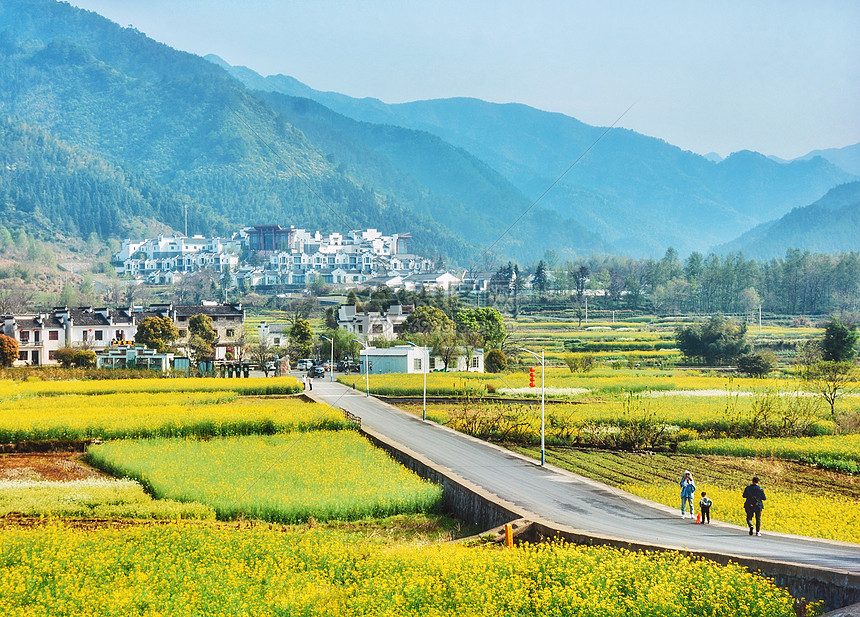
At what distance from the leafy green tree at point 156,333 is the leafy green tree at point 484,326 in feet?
93.2

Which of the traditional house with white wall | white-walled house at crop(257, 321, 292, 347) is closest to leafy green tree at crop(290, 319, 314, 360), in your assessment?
white-walled house at crop(257, 321, 292, 347)

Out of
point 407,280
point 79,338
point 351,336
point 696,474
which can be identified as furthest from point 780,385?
point 407,280

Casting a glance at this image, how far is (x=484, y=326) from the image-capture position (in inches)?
3366

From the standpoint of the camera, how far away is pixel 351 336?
85500 millimetres

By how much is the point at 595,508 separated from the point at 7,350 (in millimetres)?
62062

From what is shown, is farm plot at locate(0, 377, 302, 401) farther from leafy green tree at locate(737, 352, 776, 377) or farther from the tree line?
the tree line

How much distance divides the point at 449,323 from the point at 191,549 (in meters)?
70.7

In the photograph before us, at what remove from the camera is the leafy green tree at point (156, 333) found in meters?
77.7

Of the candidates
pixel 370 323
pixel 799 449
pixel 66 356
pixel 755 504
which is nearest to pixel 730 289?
pixel 370 323

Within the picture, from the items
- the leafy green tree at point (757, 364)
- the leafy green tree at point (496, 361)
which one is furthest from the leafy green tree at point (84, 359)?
the leafy green tree at point (757, 364)

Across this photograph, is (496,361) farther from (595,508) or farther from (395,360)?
(595,508)

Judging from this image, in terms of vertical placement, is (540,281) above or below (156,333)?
above

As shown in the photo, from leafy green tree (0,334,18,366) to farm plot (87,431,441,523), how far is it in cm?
4161

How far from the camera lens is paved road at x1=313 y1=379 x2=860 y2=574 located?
17672mm
